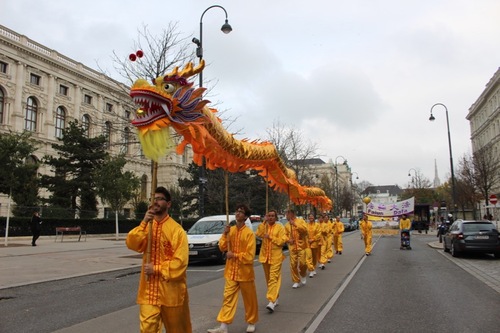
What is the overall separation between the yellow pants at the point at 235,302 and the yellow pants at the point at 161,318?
1.66 metres

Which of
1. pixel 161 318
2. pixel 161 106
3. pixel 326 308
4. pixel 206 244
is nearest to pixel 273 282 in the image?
pixel 326 308

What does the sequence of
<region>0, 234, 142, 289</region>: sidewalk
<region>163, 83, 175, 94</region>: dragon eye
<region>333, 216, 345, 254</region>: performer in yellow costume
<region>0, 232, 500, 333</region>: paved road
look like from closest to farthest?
<region>163, 83, 175, 94</region>: dragon eye < <region>0, 232, 500, 333</region>: paved road < <region>0, 234, 142, 289</region>: sidewalk < <region>333, 216, 345, 254</region>: performer in yellow costume

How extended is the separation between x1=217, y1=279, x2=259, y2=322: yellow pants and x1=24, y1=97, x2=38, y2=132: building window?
4916 centimetres

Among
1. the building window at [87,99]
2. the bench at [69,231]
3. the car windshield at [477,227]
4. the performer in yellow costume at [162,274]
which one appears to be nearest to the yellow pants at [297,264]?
the performer in yellow costume at [162,274]

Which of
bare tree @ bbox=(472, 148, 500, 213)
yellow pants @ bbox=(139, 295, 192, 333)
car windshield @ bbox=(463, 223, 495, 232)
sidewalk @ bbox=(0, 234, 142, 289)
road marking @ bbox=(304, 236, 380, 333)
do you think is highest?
bare tree @ bbox=(472, 148, 500, 213)

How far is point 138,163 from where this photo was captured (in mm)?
63906

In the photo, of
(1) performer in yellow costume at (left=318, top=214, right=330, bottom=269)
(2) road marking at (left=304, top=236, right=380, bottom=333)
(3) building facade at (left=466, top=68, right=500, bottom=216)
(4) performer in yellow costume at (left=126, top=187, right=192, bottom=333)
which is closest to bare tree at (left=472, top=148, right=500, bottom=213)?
(3) building facade at (left=466, top=68, right=500, bottom=216)

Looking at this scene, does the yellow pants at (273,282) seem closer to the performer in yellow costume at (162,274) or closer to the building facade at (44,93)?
the performer in yellow costume at (162,274)

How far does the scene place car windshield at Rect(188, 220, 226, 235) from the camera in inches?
599

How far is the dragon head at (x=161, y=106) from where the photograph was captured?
450 centimetres

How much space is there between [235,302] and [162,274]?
6.89 feet

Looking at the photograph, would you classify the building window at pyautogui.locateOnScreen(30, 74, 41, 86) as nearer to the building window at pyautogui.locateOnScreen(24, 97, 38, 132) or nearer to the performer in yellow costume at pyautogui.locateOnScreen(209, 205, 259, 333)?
the building window at pyautogui.locateOnScreen(24, 97, 38, 132)

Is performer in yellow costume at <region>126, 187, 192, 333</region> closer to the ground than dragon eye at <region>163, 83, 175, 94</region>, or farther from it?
closer to the ground

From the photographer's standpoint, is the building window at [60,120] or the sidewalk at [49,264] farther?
the building window at [60,120]
